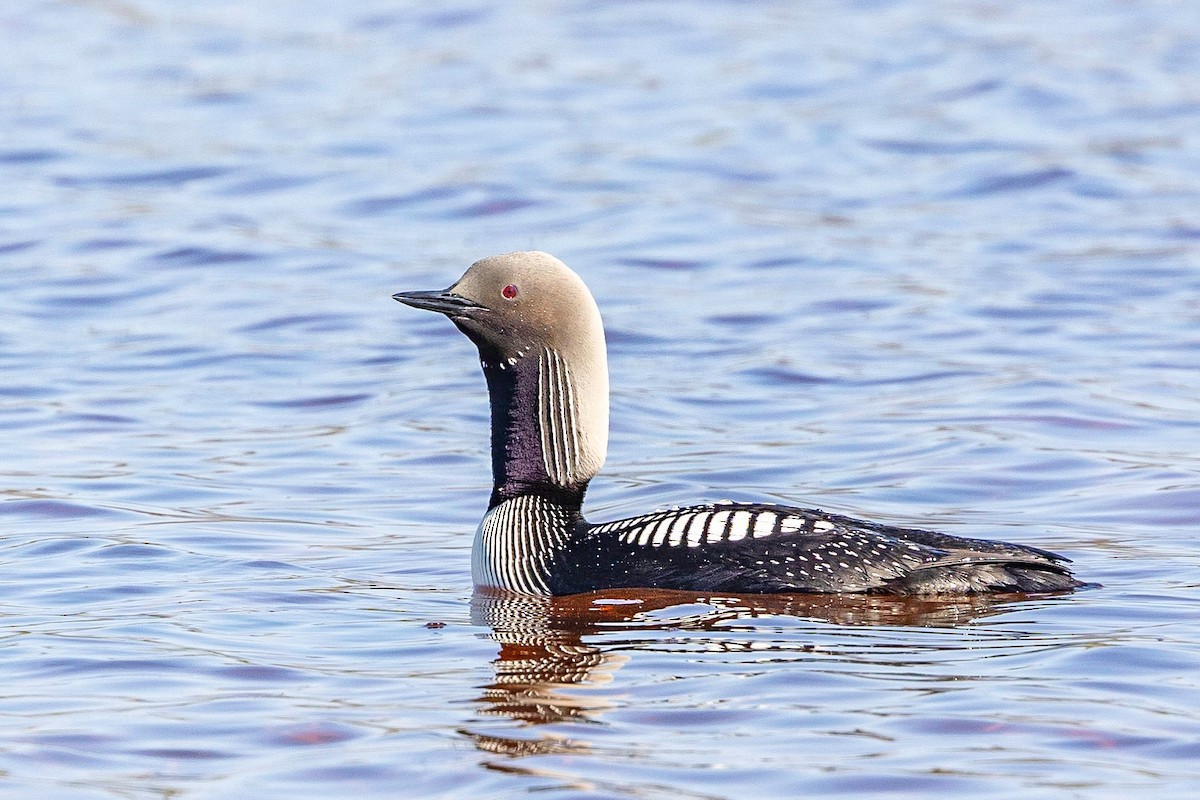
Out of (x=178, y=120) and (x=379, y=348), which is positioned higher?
(x=178, y=120)

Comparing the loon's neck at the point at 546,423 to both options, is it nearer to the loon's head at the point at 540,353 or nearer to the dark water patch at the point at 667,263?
the loon's head at the point at 540,353

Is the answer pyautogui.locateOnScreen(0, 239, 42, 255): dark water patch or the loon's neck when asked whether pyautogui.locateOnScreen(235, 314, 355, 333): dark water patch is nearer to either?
pyautogui.locateOnScreen(0, 239, 42, 255): dark water patch

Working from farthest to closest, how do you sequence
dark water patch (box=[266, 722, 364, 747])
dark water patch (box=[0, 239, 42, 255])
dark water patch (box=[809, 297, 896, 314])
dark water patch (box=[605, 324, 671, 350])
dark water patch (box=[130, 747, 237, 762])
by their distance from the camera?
dark water patch (box=[0, 239, 42, 255]), dark water patch (box=[809, 297, 896, 314]), dark water patch (box=[605, 324, 671, 350]), dark water patch (box=[266, 722, 364, 747]), dark water patch (box=[130, 747, 237, 762])

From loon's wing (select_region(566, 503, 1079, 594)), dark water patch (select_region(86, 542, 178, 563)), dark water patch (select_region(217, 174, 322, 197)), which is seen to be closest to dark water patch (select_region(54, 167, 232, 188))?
dark water patch (select_region(217, 174, 322, 197))

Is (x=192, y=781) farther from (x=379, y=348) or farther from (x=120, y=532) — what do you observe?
(x=379, y=348)

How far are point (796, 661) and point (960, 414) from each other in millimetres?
3940

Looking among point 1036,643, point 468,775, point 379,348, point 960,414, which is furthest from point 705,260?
point 468,775

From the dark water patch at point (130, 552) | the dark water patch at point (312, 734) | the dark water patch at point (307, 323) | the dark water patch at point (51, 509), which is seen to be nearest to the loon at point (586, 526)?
the dark water patch at point (130, 552)

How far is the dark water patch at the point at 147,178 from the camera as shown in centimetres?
1411

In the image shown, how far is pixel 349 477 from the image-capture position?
7.96m

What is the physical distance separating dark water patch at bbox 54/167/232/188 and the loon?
8521 mm

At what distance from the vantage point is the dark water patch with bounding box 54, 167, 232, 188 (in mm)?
14109

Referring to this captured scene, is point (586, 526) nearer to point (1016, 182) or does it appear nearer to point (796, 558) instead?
point (796, 558)

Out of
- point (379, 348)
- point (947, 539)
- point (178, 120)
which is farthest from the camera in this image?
point (178, 120)
